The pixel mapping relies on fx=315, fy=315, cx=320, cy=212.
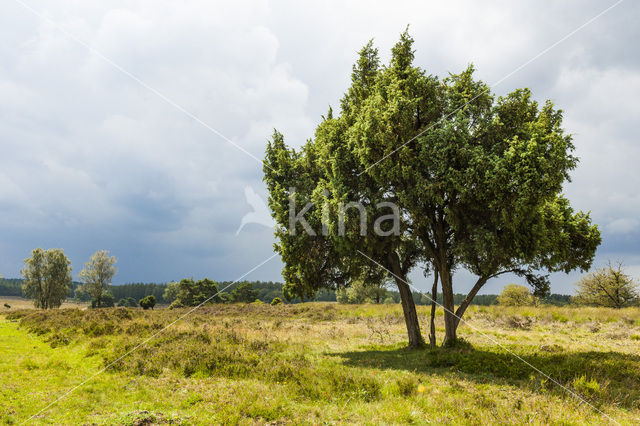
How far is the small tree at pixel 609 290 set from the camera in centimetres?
4922

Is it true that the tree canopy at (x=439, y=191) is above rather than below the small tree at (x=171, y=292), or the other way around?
above

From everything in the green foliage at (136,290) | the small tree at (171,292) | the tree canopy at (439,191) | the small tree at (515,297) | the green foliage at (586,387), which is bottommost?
the green foliage at (136,290)

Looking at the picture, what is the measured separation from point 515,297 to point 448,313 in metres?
56.2

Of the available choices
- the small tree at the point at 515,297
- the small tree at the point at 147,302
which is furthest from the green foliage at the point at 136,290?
the small tree at the point at 515,297

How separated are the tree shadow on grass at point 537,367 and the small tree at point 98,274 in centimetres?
7571

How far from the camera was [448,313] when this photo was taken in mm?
16016

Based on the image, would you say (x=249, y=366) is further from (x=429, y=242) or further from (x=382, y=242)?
(x=429, y=242)

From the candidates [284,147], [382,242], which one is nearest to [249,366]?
[382,242]

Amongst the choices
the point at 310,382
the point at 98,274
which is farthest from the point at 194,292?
the point at 310,382

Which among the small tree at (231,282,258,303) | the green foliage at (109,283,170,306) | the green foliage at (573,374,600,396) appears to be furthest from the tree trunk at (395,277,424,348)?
the green foliage at (109,283,170,306)

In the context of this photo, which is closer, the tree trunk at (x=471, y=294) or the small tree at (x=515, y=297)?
the tree trunk at (x=471, y=294)

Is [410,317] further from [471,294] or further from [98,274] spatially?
[98,274]

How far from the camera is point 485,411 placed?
772 centimetres

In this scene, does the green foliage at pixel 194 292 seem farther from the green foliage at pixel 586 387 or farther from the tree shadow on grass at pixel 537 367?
the green foliage at pixel 586 387
